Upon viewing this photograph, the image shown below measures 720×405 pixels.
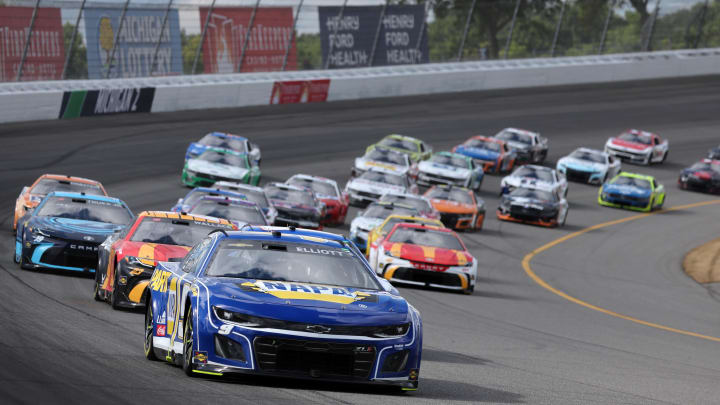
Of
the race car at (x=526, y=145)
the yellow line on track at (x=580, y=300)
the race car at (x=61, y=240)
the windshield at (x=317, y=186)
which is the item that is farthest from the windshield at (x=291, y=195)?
the race car at (x=526, y=145)

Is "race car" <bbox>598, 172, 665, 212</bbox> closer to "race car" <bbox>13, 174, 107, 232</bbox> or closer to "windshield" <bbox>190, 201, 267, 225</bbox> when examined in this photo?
"windshield" <bbox>190, 201, 267, 225</bbox>

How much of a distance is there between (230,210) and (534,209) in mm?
14727

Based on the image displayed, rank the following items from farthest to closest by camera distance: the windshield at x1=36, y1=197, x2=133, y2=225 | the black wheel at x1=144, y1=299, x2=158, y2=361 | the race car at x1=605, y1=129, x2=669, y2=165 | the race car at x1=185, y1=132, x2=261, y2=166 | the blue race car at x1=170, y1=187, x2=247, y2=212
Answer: the race car at x1=605, y1=129, x2=669, y2=165, the race car at x1=185, y1=132, x2=261, y2=166, the blue race car at x1=170, y1=187, x2=247, y2=212, the windshield at x1=36, y1=197, x2=133, y2=225, the black wheel at x1=144, y1=299, x2=158, y2=361

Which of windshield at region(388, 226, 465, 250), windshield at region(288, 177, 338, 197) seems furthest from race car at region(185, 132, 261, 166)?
windshield at region(388, 226, 465, 250)

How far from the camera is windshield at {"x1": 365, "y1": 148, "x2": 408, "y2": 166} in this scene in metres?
38.1

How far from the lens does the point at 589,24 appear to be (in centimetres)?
6494

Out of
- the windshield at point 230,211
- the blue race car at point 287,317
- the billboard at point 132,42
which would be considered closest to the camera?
the blue race car at point 287,317

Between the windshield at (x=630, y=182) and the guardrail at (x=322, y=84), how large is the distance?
625 inches

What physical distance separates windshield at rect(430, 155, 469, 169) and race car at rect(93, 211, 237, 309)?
23.9 m

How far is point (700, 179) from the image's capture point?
44.6m

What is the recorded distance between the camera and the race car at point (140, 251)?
14188mm

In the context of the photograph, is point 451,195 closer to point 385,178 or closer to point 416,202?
point 385,178

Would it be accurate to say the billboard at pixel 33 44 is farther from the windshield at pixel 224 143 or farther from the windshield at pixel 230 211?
the windshield at pixel 230 211

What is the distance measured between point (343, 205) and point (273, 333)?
23.2 metres
